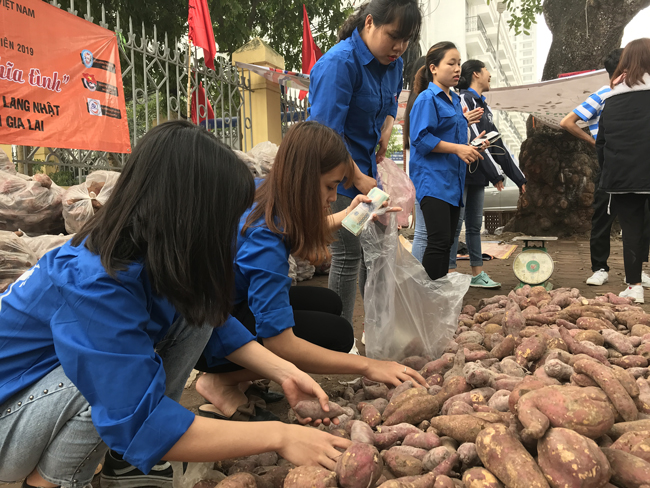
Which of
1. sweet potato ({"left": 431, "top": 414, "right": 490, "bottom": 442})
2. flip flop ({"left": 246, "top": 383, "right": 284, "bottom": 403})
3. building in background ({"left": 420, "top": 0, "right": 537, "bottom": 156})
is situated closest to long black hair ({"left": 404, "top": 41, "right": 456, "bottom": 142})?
flip flop ({"left": 246, "top": 383, "right": 284, "bottom": 403})

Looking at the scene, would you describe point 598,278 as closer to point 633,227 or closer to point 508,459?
point 633,227

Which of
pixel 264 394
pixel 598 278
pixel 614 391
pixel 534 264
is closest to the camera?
pixel 614 391

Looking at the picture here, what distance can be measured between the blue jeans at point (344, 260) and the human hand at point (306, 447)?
46.4 inches

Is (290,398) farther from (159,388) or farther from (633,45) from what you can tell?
(633,45)

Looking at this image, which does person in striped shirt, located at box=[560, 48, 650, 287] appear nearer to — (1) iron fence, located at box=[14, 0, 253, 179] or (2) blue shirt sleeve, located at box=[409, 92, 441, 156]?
(2) blue shirt sleeve, located at box=[409, 92, 441, 156]

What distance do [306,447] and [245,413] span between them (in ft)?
2.29

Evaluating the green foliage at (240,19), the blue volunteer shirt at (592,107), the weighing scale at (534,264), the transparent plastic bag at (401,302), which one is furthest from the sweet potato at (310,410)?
the green foliage at (240,19)

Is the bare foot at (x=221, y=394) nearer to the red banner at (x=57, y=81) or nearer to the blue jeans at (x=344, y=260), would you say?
the blue jeans at (x=344, y=260)

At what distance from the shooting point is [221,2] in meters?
7.04

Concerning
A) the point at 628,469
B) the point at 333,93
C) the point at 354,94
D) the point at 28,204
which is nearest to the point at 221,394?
the point at 628,469

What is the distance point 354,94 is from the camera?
Answer: 240 centimetres

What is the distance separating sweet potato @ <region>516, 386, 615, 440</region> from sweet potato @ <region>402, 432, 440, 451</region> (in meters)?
0.27

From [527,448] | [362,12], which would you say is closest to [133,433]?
[527,448]

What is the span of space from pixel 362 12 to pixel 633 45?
2.08 meters
